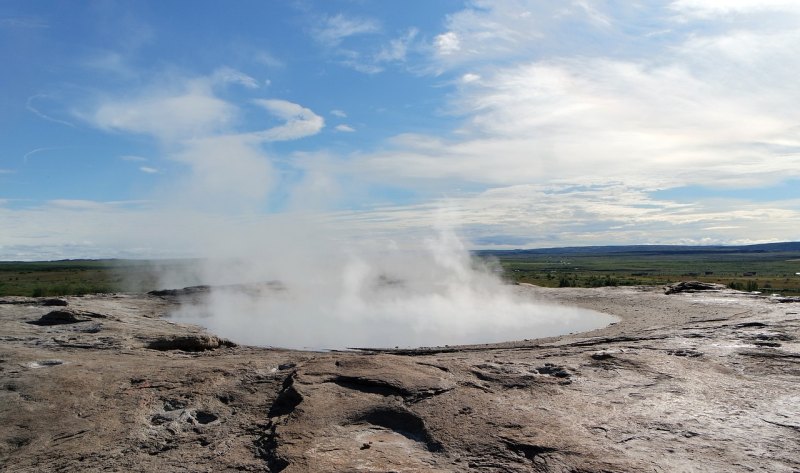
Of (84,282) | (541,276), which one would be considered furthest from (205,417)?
(541,276)

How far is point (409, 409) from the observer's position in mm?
6176

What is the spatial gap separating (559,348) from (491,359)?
190cm

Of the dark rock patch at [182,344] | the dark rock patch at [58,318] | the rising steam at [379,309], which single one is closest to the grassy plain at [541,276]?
the rising steam at [379,309]

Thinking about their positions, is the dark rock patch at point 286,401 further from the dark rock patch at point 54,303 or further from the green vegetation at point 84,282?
the green vegetation at point 84,282

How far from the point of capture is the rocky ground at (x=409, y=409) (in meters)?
5.22

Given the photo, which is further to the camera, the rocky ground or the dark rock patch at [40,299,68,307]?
the dark rock patch at [40,299,68,307]

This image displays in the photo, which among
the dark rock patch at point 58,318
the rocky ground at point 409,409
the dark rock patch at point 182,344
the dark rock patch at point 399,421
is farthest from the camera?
the dark rock patch at point 58,318

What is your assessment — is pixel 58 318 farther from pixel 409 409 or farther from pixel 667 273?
pixel 667 273

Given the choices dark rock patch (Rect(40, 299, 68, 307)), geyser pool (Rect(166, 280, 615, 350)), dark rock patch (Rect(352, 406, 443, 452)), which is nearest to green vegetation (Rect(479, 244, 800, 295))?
geyser pool (Rect(166, 280, 615, 350))

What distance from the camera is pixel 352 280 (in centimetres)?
2430

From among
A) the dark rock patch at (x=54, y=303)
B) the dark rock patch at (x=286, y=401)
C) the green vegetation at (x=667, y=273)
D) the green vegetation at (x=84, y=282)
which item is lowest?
the green vegetation at (x=667, y=273)

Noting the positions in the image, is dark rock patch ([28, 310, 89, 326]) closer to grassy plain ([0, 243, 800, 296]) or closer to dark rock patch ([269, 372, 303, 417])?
dark rock patch ([269, 372, 303, 417])

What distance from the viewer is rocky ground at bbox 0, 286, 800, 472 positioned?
17.1 ft

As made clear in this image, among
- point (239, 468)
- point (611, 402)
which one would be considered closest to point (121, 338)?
point (239, 468)
